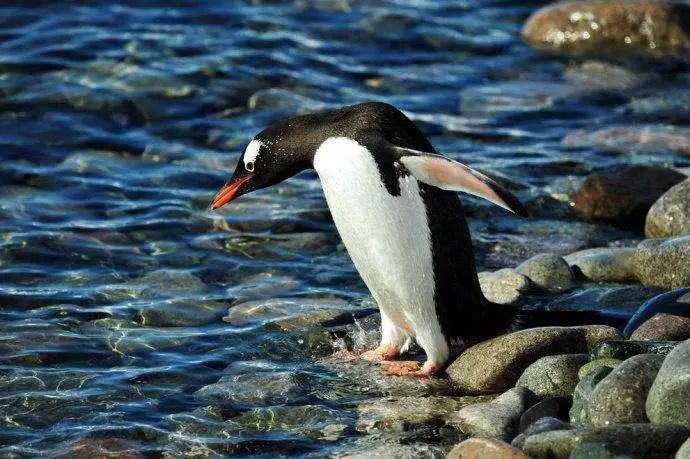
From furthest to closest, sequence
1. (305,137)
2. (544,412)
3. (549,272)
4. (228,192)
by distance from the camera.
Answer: (549,272) → (228,192) → (305,137) → (544,412)

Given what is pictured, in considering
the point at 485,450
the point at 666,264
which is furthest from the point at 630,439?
the point at 666,264

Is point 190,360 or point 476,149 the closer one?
point 190,360

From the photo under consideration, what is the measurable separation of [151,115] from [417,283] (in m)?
5.34

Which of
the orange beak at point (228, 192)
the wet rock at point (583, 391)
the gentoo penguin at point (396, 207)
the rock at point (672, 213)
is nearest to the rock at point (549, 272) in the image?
the rock at point (672, 213)

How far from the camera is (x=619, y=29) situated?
13.5m

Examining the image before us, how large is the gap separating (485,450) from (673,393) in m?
0.78

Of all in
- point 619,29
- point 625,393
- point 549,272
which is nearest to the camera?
point 625,393

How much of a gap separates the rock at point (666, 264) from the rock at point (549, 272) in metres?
0.44

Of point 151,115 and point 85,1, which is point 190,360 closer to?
point 151,115

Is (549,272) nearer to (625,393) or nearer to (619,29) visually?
(625,393)

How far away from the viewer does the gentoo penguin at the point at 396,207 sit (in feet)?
21.9

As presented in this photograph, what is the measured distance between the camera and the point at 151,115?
1168 cm

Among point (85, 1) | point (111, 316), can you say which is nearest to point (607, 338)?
point (111, 316)

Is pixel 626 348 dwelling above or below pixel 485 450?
above
